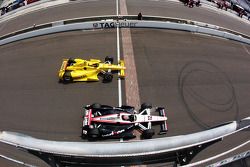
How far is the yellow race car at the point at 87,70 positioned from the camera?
19188mm

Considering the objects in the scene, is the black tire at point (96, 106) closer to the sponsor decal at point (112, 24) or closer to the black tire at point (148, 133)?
the black tire at point (148, 133)

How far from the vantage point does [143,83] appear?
19.5 metres

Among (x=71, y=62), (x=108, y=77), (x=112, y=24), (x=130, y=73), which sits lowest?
(x=108, y=77)

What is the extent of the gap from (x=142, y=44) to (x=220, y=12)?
46.3 feet

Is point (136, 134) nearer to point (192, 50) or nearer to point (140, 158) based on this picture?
point (140, 158)

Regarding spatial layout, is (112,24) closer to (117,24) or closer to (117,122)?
(117,24)

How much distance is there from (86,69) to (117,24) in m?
6.38

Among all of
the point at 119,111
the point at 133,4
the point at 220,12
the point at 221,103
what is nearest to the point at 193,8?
the point at 220,12

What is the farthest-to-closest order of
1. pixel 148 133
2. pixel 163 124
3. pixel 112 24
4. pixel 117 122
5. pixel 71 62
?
1. pixel 112 24
2. pixel 71 62
3. pixel 163 124
4. pixel 117 122
5. pixel 148 133

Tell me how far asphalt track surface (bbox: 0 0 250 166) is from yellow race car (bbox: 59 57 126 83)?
63 cm

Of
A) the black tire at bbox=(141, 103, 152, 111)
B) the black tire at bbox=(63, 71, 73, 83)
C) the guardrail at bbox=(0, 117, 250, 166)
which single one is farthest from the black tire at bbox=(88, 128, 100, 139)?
the black tire at bbox=(63, 71, 73, 83)

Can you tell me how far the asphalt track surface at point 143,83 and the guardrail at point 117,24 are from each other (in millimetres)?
571

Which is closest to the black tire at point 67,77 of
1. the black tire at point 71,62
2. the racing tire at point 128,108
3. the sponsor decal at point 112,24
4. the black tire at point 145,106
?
the black tire at point 71,62

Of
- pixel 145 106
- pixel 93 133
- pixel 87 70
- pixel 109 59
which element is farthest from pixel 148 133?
pixel 109 59
